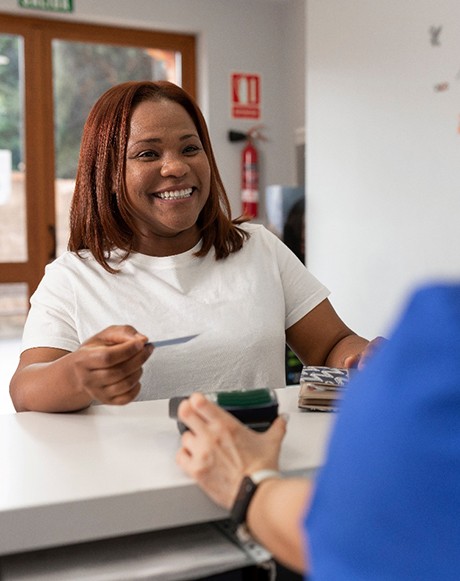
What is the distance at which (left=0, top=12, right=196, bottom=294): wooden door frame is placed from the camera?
4.64 metres

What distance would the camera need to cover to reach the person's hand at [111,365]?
1264mm

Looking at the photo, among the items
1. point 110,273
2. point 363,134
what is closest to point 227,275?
point 110,273

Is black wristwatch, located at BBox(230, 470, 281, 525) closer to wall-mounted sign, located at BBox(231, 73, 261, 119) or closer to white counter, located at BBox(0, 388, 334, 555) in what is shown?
white counter, located at BBox(0, 388, 334, 555)

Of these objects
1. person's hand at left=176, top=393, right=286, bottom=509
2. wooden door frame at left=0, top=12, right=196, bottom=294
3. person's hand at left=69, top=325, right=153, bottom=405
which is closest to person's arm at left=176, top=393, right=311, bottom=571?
person's hand at left=176, top=393, right=286, bottom=509

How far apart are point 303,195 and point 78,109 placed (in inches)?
65.6

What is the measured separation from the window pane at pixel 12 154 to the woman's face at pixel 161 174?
3.11 m

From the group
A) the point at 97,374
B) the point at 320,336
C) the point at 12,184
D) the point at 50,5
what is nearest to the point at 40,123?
the point at 12,184

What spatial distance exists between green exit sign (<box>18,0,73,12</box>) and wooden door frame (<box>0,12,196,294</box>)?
0.48ft

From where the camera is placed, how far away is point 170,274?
1751mm

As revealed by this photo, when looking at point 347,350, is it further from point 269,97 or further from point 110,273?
point 269,97

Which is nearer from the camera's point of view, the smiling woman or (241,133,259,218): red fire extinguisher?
the smiling woman

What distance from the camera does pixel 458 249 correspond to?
282 cm

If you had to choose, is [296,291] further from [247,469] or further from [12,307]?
[12,307]

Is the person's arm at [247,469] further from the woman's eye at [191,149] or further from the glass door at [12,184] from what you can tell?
the glass door at [12,184]
